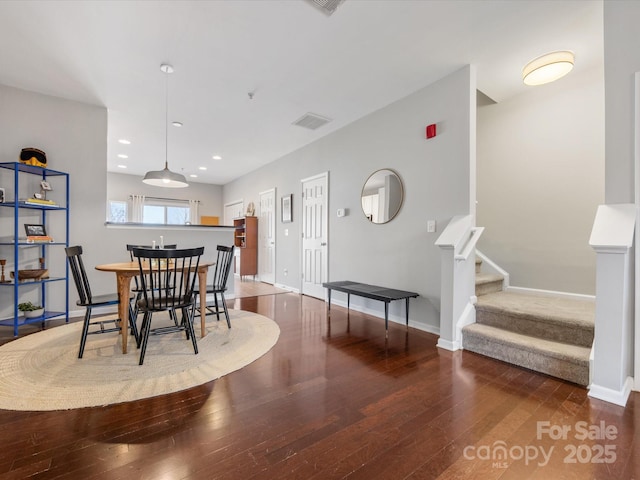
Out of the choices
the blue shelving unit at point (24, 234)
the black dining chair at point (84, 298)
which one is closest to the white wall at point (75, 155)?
the blue shelving unit at point (24, 234)

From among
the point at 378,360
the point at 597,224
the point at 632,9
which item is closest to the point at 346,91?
the point at 632,9

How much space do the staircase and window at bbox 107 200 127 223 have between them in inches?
335

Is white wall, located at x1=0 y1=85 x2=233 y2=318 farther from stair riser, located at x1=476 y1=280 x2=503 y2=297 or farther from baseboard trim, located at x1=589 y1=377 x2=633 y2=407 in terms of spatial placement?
baseboard trim, located at x1=589 y1=377 x2=633 y2=407

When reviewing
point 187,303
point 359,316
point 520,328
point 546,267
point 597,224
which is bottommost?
point 359,316

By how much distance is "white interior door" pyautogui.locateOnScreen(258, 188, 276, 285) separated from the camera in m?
6.45

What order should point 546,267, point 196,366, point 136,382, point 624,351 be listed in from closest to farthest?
point 624,351, point 136,382, point 196,366, point 546,267

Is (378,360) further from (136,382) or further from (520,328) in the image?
(136,382)

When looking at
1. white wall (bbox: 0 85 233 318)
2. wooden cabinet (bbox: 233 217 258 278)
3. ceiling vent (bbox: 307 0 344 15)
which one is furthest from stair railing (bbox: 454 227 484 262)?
wooden cabinet (bbox: 233 217 258 278)

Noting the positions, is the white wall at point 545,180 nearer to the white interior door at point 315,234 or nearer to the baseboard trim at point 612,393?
the baseboard trim at point 612,393

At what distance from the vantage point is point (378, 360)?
2.48 metres

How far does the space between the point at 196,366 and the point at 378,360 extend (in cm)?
149

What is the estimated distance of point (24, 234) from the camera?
346 cm

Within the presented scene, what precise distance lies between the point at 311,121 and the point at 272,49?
164 cm

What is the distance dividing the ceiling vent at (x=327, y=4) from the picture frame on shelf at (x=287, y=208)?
374 centimetres
